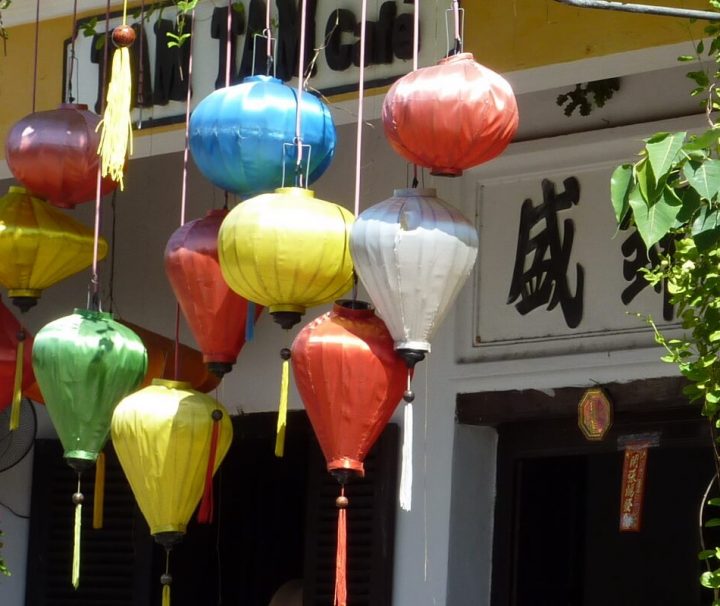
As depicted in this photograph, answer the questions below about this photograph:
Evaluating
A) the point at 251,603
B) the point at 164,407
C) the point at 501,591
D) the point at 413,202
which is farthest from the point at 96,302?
the point at 251,603

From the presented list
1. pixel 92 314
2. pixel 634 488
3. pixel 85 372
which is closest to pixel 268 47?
pixel 92 314

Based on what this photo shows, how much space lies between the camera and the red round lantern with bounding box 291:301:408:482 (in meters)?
4.31

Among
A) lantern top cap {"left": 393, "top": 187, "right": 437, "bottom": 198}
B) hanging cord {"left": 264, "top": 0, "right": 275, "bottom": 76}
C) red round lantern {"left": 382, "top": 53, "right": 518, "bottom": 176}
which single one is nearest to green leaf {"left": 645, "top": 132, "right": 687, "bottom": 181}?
red round lantern {"left": 382, "top": 53, "right": 518, "bottom": 176}

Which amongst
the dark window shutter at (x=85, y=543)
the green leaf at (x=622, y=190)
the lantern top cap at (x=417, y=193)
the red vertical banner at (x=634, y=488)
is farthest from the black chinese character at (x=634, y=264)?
the dark window shutter at (x=85, y=543)

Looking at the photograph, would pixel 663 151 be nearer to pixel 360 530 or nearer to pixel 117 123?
pixel 117 123

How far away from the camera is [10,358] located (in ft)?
17.5

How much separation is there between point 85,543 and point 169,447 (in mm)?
2181

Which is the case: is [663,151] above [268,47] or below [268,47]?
below

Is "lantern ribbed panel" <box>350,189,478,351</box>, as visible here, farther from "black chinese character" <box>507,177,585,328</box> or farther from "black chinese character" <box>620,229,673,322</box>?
"black chinese character" <box>507,177,585,328</box>

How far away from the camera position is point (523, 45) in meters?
5.27

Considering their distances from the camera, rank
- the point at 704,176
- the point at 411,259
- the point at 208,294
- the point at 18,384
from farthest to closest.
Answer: the point at 18,384 < the point at 208,294 < the point at 411,259 < the point at 704,176

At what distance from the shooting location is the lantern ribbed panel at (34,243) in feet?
16.9

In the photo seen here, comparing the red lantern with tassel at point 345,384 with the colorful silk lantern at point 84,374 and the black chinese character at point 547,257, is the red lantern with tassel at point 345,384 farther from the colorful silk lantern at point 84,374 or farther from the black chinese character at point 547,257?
the black chinese character at point 547,257

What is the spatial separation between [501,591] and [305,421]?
988mm
